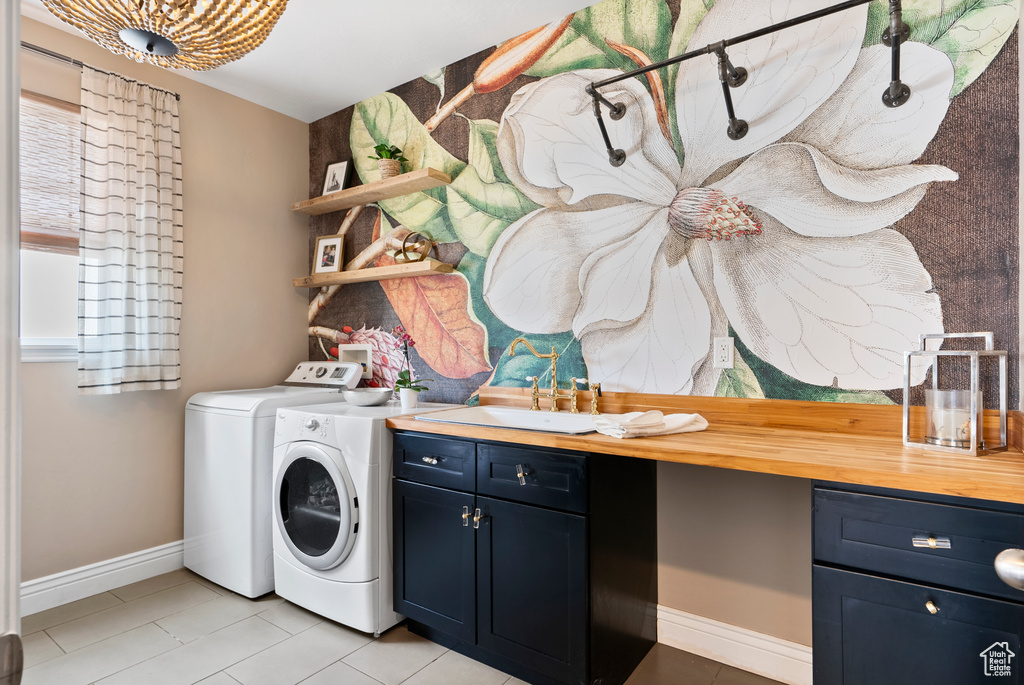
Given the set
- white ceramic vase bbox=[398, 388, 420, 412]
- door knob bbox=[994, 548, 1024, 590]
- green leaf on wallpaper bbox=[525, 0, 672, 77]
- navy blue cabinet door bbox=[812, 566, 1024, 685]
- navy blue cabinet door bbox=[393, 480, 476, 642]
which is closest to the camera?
door knob bbox=[994, 548, 1024, 590]

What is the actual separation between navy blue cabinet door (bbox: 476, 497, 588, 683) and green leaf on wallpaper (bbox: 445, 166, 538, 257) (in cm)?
132

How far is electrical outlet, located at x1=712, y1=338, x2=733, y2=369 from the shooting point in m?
2.01

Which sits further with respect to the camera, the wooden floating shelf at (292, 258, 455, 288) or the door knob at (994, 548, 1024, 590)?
the wooden floating shelf at (292, 258, 455, 288)

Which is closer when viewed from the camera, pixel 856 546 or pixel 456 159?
pixel 856 546

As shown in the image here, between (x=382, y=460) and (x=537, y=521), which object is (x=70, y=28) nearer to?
(x=382, y=460)

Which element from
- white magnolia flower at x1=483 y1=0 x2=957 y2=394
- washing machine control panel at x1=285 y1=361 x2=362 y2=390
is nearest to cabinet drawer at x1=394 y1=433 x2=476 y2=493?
white magnolia flower at x1=483 y1=0 x2=957 y2=394

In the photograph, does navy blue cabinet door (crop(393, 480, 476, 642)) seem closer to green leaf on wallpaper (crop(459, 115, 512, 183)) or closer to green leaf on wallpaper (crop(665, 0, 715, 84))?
green leaf on wallpaper (crop(459, 115, 512, 183))

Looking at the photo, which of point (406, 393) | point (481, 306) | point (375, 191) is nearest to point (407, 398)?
point (406, 393)

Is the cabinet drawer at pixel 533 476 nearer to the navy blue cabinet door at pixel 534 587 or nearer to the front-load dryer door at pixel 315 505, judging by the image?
the navy blue cabinet door at pixel 534 587

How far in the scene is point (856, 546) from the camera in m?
1.28

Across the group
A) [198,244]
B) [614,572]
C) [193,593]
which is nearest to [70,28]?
[198,244]

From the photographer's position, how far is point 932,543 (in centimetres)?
119

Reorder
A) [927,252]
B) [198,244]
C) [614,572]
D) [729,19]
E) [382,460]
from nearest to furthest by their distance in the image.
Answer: [927,252], [614,572], [729,19], [382,460], [198,244]

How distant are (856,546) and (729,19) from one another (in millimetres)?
1842
